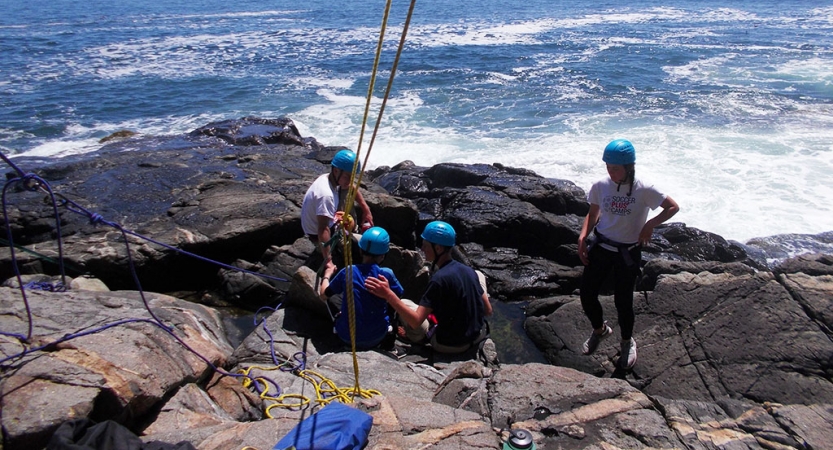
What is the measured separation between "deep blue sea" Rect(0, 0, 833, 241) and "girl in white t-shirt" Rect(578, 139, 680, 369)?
24.4 feet

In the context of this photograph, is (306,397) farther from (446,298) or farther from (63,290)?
(63,290)

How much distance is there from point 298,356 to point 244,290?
A: 2356 millimetres

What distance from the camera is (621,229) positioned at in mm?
5230

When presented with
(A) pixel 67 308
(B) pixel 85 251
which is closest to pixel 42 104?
(B) pixel 85 251

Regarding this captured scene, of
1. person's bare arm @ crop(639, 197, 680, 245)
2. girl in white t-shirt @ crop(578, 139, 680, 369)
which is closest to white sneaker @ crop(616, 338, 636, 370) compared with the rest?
girl in white t-shirt @ crop(578, 139, 680, 369)

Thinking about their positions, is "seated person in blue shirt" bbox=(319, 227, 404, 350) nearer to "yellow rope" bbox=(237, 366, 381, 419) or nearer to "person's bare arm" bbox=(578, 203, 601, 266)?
"yellow rope" bbox=(237, 366, 381, 419)

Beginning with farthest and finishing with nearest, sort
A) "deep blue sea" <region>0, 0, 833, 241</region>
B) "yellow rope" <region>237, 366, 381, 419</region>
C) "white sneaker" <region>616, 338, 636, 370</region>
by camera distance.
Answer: "deep blue sea" <region>0, 0, 833, 241</region> < "white sneaker" <region>616, 338, 636, 370</region> < "yellow rope" <region>237, 366, 381, 419</region>

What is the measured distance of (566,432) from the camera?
3713 mm

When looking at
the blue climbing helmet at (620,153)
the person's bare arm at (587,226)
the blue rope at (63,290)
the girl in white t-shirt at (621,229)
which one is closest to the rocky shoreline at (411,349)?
the blue rope at (63,290)

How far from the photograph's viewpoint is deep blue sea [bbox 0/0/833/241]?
48.5 ft

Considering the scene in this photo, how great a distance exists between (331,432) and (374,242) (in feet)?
7.24

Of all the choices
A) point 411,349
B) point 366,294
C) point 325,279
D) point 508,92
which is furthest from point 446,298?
point 508,92

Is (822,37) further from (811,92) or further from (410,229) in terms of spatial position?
(410,229)

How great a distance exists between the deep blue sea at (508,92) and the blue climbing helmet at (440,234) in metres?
8.77
